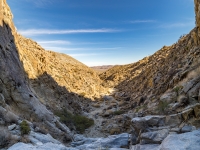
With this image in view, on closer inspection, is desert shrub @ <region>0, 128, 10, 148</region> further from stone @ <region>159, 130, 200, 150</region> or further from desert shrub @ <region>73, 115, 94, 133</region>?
desert shrub @ <region>73, 115, 94, 133</region>

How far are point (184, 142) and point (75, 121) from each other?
46.2 ft

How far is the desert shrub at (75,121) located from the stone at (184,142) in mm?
12359

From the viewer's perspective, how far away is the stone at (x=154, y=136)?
23.5 ft

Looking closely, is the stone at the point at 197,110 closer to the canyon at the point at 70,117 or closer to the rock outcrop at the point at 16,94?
the canyon at the point at 70,117

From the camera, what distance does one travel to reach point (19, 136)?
24.8 ft

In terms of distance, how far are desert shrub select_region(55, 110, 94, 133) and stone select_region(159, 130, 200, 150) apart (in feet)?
40.5

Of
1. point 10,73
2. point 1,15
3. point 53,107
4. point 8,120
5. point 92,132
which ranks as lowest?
point 92,132

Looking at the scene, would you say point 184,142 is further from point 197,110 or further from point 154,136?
point 197,110

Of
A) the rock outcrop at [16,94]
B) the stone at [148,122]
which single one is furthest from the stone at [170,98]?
the rock outcrop at [16,94]

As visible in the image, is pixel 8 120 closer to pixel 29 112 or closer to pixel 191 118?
pixel 29 112

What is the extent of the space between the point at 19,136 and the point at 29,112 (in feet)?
15.5

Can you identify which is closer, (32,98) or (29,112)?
(29,112)

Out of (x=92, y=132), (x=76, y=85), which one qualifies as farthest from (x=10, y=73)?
(x=76, y=85)

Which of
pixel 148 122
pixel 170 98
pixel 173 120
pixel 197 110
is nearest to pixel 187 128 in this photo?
pixel 197 110
